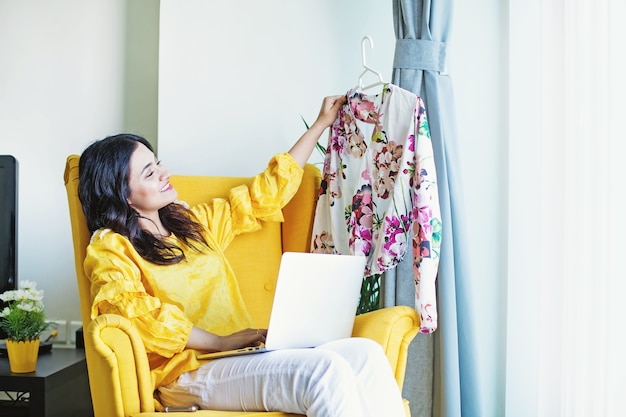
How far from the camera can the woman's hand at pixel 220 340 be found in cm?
185

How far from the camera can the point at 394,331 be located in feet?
6.10

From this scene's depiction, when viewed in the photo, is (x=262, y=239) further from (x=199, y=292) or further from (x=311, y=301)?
(x=311, y=301)

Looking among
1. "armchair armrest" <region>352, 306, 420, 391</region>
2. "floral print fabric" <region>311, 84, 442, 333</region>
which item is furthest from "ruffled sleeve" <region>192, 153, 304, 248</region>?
"armchair armrest" <region>352, 306, 420, 391</region>

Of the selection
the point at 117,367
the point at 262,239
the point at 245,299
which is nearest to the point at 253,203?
the point at 262,239

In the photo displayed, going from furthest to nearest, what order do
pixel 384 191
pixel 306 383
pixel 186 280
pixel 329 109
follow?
1. pixel 329 109
2. pixel 384 191
3. pixel 186 280
4. pixel 306 383

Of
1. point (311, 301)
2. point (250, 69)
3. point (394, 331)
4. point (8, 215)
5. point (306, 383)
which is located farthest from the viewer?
point (250, 69)

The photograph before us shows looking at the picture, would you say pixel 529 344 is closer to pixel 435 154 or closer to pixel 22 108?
pixel 435 154

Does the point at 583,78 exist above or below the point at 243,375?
above

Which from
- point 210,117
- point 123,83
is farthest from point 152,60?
point 210,117

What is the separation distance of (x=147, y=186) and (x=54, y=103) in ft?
3.76

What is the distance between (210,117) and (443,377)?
47.9 inches

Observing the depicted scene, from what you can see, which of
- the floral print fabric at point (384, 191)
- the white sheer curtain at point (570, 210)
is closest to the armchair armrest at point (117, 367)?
the floral print fabric at point (384, 191)

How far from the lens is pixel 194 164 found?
2713 mm

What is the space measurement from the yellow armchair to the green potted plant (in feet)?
1.48
